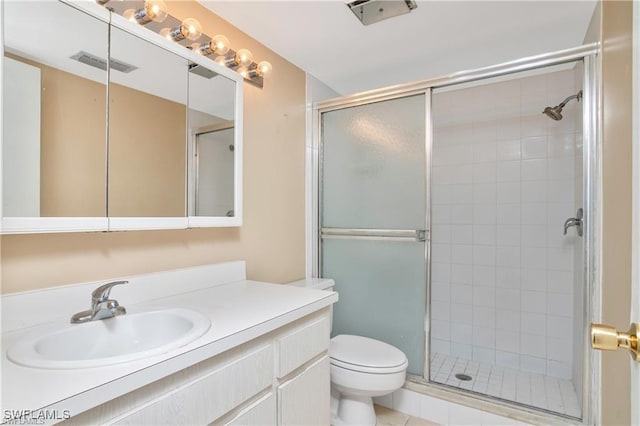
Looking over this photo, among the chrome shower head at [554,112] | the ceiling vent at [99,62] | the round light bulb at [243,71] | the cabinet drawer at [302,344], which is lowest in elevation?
the cabinet drawer at [302,344]

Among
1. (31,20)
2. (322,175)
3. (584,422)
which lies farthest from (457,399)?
(31,20)

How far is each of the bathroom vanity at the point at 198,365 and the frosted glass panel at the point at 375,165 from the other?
0.85 m

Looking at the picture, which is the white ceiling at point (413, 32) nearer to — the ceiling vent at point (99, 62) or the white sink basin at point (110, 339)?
the ceiling vent at point (99, 62)

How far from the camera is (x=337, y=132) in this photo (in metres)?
2.38

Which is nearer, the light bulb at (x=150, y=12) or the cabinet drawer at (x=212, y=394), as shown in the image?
the cabinet drawer at (x=212, y=394)

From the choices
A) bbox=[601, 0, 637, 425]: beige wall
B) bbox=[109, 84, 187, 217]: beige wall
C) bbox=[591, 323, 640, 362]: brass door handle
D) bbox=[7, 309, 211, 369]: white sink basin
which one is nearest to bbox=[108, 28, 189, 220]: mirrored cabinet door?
bbox=[109, 84, 187, 217]: beige wall

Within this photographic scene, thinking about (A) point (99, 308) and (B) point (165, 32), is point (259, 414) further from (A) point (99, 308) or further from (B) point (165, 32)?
(B) point (165, 32)

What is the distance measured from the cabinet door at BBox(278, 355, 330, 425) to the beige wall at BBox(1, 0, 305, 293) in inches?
27.3

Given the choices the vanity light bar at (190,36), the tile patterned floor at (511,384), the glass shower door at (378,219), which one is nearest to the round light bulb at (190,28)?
the vanity light bar at (190,36)

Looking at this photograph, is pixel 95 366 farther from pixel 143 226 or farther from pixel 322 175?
pixel 322 175

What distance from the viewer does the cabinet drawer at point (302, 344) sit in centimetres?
121

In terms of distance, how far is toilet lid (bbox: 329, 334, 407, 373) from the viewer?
5.62 ft

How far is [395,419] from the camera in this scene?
195 centimetres

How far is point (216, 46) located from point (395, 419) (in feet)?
7.24
